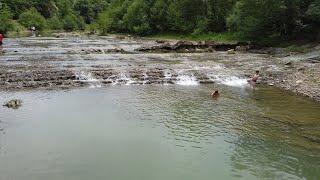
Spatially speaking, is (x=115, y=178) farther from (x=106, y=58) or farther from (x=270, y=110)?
(x=106, y=58)

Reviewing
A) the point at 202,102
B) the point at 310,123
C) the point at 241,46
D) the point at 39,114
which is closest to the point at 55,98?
the point at 39,114

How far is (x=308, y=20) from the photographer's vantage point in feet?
189

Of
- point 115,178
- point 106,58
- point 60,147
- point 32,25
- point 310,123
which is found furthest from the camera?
point 32,25

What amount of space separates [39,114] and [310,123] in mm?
14581

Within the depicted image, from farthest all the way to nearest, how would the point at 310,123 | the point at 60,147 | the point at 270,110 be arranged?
the point at 270,110, the point at 310,123, the point at 60,147

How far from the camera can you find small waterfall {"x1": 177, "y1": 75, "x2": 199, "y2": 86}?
120 feet

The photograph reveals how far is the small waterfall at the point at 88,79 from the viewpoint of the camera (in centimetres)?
3499

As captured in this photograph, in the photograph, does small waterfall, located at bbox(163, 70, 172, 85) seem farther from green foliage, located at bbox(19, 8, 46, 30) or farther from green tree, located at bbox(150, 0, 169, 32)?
green foliage, located at bbox(19, 8, 46, 30)

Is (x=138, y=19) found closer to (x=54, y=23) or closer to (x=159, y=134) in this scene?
(x=54, y=23)

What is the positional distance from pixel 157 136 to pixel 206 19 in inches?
2497

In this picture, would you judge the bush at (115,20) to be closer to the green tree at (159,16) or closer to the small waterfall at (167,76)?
the green tree at (159,16)

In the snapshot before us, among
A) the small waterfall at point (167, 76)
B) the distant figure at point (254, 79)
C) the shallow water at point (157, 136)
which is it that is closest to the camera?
the shallow water at point (157, 136)

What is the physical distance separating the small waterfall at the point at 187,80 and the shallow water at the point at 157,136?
4929 millimetres

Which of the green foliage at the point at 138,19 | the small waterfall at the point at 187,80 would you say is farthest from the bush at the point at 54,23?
the small waterfall at the point at 187,80
